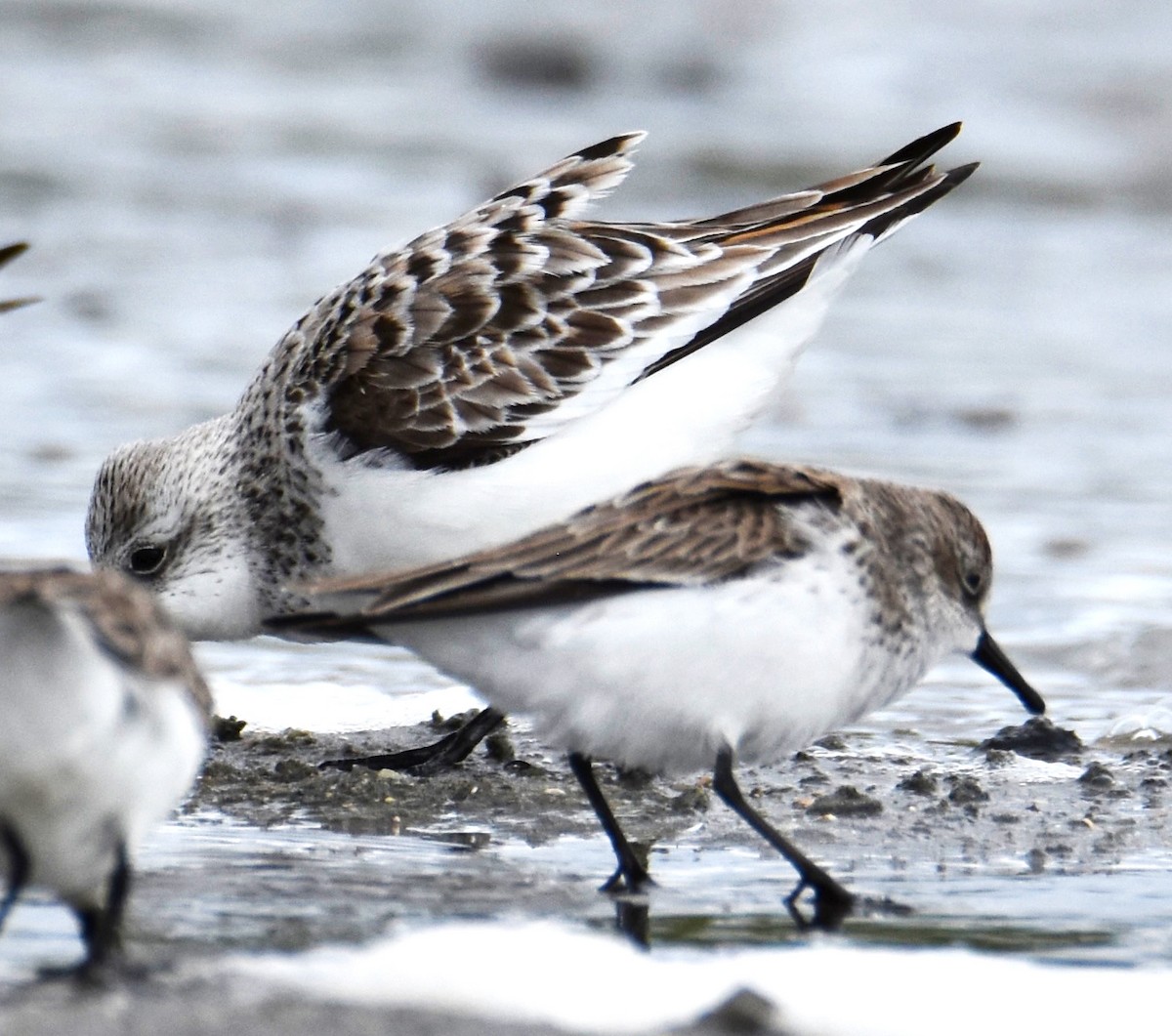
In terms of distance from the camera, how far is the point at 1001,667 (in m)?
4.64

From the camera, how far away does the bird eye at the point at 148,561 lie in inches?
214

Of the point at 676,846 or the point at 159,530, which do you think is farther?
the point at 159,530

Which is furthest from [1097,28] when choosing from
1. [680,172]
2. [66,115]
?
[66,115]

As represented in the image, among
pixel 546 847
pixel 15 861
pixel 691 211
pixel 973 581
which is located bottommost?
pixel 691 211

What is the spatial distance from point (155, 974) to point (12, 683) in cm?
56

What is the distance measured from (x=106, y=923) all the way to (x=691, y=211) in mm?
11239

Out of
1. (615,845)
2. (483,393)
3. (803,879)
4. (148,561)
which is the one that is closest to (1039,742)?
(803,879)

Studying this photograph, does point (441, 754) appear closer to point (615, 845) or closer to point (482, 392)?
point (482, 392)

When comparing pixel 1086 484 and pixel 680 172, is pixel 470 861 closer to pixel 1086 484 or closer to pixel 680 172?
pixel 1086 484

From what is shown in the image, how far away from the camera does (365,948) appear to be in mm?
3520

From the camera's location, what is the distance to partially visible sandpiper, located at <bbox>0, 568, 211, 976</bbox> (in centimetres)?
302

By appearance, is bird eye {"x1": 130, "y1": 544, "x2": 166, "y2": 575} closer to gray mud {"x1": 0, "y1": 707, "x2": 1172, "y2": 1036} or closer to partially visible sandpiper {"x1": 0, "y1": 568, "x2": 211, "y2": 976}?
gray mud {"x1": 0, "y1": 707, "x2": 1172, "y2": 1036}

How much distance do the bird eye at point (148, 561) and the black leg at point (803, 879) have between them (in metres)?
1.97

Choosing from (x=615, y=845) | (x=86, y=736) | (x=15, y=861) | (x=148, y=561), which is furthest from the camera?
(x=148, y=561)
